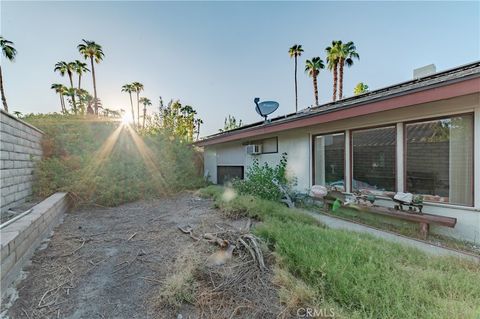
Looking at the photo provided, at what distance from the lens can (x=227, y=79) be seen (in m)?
10.9

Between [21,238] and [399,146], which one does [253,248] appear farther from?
[399,146]

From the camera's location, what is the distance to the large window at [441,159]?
146 inches

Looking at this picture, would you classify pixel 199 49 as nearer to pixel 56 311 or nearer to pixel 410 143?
pixel 410 143

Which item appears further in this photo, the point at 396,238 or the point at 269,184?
the point at 269,184

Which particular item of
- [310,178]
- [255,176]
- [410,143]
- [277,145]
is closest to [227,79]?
[277,145]

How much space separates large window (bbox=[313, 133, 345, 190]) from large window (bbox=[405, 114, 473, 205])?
4.77ft

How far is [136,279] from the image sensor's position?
249 centimetres

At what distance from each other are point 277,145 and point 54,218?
243 inches

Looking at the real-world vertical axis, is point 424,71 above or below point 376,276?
above

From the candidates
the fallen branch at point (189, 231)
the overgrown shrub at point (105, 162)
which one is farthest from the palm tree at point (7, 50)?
the fallen branch at point (189, 231)

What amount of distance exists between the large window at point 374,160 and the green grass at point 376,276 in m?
2.06

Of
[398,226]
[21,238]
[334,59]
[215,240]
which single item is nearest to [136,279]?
[215,240]

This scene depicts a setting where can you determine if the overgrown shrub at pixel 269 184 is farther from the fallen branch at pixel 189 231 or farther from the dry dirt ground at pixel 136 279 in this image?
the fallen branch at pixel 189 231

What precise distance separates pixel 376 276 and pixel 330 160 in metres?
4.13
